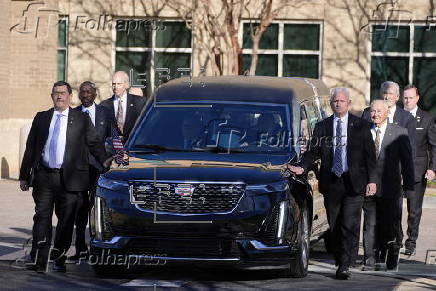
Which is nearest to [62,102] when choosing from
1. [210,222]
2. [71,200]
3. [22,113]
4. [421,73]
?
[71,200]

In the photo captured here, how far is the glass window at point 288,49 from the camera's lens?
30.4 meters

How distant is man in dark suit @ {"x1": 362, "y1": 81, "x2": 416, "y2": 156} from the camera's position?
1505cm

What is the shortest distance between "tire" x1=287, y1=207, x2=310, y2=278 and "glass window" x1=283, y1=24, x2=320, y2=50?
1764 centimetres

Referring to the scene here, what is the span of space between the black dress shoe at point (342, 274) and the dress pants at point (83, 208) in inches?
106

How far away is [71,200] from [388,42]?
Result: 17572 millimetres

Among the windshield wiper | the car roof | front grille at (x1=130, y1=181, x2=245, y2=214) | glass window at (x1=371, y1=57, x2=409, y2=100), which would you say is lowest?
front grille at (x1=130, y1=181, x2=245, y2=214)

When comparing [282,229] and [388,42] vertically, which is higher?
[388,42]

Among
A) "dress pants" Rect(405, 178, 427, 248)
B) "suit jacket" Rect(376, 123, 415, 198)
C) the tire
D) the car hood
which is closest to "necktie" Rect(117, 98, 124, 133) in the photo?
the car hood

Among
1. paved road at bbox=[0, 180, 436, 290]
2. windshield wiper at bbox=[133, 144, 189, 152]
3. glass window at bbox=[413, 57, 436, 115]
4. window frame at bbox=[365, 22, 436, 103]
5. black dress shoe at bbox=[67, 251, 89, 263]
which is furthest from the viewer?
glass window at bbox=[413, 57, 436, 115]

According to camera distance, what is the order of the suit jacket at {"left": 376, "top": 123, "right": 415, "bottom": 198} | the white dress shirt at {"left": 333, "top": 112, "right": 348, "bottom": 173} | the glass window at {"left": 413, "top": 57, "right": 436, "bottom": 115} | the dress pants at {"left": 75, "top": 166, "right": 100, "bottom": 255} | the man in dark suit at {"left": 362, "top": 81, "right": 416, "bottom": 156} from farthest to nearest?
the glass window at {"left": 413, "top": 57, "right": 436, "bottom": 115} → the man in dark suit at {"left": 362, "top": 81, "right": 416, "bottom": 156} → the suit jacket at {"left": 376, "top": 123, "right": 415, "bottom": 198} → the dress pants at {"left": 75, "top": 166, "right": 100, "bottom": 255} → the white dress shirt at {"left": 333, "top": 112, "right": 348, "bottom": 173}

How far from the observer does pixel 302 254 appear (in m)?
12.8

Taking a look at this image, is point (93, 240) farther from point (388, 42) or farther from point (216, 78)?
point (388, 42)

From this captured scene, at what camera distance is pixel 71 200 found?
13.7 meters

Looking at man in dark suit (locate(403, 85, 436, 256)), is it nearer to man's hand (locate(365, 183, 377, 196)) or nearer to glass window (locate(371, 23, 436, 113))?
man's hand (locate(365, 183, 377, 196))
